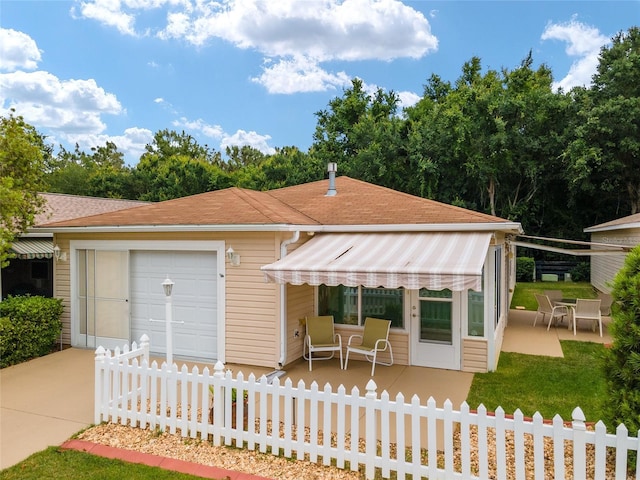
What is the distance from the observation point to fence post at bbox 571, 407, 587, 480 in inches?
187

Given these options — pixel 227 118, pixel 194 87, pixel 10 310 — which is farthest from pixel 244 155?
pixel 10 310

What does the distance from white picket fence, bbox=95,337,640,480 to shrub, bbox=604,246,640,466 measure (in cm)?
47

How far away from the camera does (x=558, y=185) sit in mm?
35406

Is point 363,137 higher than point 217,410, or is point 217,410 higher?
point 363,137

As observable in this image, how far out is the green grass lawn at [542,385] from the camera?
8188mm

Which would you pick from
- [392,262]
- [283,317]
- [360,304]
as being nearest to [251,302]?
[283,317]

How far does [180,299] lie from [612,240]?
928 inches

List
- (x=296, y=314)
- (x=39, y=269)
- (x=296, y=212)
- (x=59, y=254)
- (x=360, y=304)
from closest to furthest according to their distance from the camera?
(x=296, y=314)
(x=360, y=304)
(x=59, y=254)
(x=296, y=212)
(x=39, y=269)

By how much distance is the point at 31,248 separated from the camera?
1380 cm

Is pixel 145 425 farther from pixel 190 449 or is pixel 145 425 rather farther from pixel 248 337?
pixel 248 337

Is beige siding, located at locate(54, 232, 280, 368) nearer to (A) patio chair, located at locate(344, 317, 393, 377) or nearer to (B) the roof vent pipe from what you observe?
(A) patio chair, located at locate(344, 317, 393, 377)

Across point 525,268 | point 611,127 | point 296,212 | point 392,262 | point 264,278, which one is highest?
point 611,127

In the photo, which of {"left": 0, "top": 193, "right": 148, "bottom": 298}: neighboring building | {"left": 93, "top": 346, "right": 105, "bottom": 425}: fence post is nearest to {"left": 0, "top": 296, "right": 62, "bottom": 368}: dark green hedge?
{"left": 93, "top": 346, "right": 105, "bottom": 425}: fence post

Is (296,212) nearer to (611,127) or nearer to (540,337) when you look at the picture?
(540,337)
